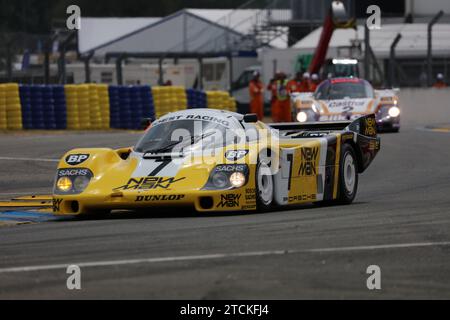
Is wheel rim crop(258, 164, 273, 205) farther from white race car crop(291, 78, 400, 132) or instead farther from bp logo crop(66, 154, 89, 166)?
white race car crop(291, 78, 400, 132)

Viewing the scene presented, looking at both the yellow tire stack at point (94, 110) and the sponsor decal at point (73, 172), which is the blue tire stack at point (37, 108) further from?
the sponsor decal at point (73, 172)

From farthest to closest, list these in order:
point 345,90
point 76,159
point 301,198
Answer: point 345,90
point 301,198
point 76,159

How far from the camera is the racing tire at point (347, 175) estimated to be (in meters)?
12.6

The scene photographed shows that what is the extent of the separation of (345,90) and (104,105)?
241 inches

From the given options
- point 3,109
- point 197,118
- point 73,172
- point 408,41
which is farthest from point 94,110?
point 73,172

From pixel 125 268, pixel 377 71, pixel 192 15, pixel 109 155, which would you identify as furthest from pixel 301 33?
pixel 125 268

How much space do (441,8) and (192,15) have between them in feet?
40.2

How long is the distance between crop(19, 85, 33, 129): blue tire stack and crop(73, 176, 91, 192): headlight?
15.4m

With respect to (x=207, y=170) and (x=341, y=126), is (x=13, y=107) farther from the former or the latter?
(x=207, y=170)

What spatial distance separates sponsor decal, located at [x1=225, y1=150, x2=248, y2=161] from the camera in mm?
11087

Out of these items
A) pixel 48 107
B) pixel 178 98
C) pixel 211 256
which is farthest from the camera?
pixel 178 98

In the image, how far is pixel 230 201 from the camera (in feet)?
35.9

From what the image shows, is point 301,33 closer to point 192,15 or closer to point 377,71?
point 192,15
